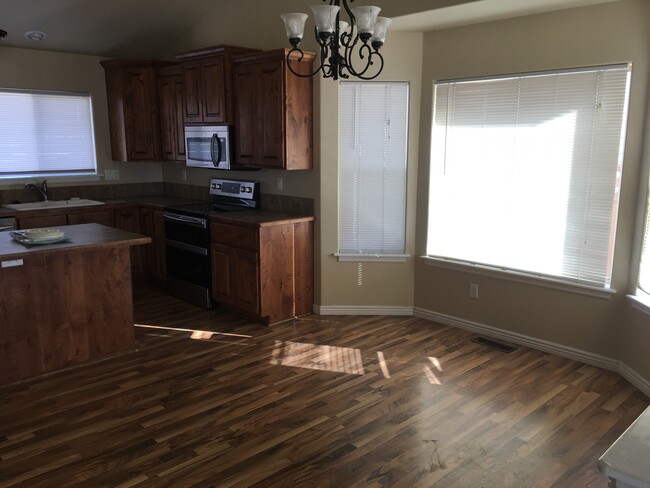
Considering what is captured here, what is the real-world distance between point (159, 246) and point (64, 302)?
2016 mm

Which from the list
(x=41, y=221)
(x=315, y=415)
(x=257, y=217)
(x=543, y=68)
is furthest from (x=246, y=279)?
(x=543, y=68)

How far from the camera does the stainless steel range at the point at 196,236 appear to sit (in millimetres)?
4898

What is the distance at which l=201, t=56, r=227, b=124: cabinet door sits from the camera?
482 cm

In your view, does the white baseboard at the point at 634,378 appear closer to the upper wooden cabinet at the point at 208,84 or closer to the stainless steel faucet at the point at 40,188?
the upper wooden cabinet at the point at 208,84

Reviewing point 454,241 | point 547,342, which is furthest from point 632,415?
point 454,241

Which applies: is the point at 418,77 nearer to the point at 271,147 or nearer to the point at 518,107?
the point at 518,107

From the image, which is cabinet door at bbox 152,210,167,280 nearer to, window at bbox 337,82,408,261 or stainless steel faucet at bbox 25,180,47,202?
stainless steel faucet at bbox 25,180,47,202

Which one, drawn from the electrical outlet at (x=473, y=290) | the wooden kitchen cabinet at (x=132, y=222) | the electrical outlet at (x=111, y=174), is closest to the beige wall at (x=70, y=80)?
the electrical outlet at (x=111, y=174)

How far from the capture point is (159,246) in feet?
18.2

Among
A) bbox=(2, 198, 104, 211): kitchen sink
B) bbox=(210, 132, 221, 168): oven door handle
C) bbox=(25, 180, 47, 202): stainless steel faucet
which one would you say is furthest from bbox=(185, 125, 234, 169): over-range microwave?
bbox=(25, 180, 47, 202): stainless steel faucet

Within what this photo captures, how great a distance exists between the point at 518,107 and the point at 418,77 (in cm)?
91

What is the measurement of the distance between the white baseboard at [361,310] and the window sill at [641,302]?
183cm

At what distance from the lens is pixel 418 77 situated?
444cm

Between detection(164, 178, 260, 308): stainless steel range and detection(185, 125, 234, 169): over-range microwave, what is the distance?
303 mm
